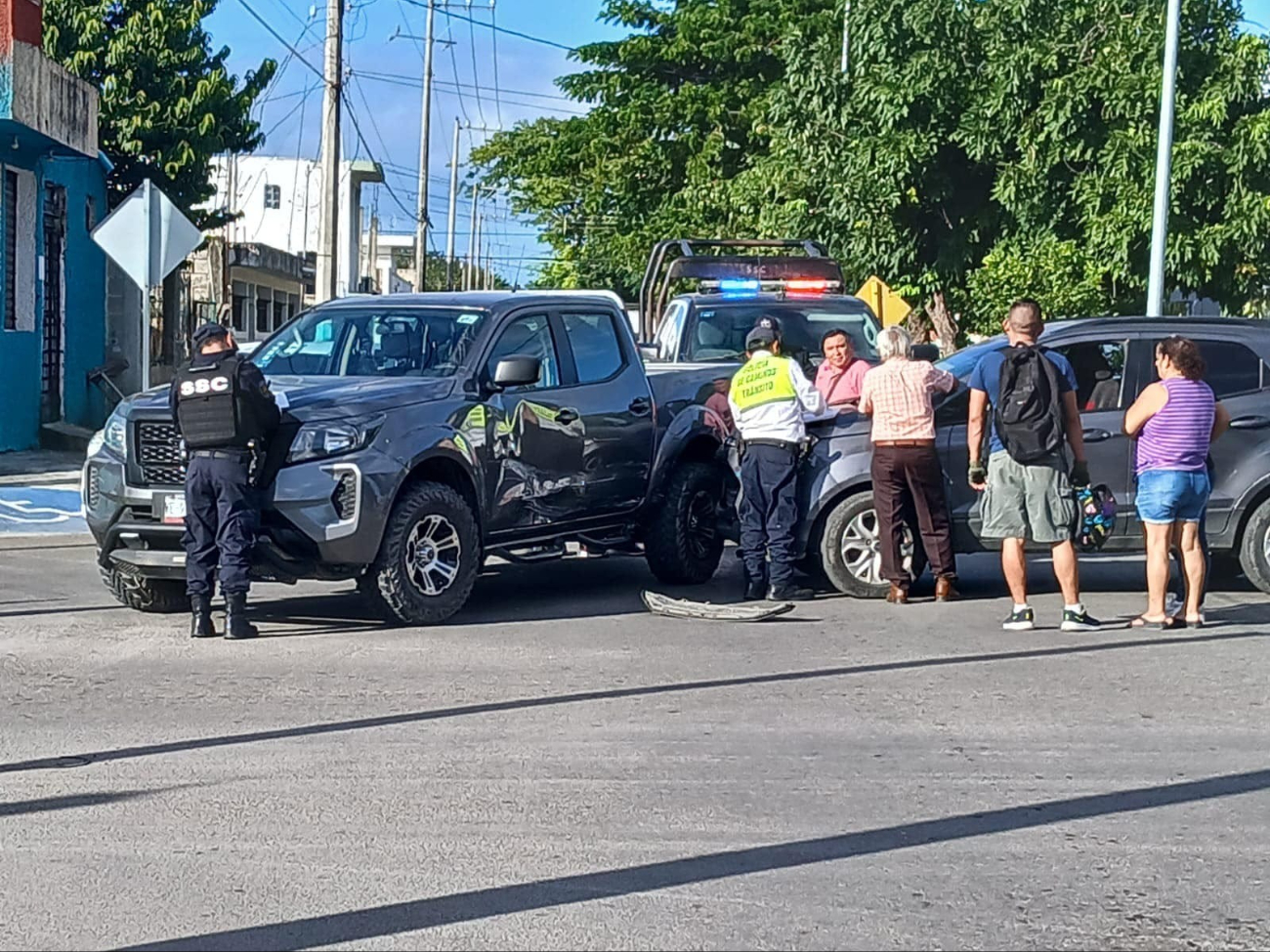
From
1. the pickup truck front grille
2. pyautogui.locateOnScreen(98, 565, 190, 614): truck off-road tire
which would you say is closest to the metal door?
pyautogui.locateOnScreen(98, 565, 190, 614): truck off-road tire

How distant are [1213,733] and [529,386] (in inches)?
198

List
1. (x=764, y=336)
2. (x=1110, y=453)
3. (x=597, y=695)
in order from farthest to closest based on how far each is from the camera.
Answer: (x=1110, y=453), (x=764, y=336), (x=597, y=695)

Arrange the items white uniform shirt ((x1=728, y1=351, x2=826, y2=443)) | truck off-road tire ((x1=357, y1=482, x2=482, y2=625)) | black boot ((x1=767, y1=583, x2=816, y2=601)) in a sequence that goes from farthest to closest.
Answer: black boot ((x1=767, y1=583, x2=816, y2=601)), white uniform shirt ((x1=728, y1=351, x2=826, y2=443)), truck off-road tire ((x1=357, y1=482, x2=482, y2=625))

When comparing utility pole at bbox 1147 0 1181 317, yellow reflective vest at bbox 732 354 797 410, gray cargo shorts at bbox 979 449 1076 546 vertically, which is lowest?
gray cargo shorts at bbox 979 449 1076 546

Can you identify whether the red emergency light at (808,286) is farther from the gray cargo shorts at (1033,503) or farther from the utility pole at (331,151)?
the utility pole at (331,151)

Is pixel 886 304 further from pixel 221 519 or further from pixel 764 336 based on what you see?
pixel 221 519

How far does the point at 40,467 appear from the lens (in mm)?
20422

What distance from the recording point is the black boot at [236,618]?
9.77 metres

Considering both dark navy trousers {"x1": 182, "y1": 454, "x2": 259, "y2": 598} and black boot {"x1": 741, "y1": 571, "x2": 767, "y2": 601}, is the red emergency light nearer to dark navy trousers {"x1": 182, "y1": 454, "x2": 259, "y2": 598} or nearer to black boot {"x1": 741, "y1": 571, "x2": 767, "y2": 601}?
black boot {"x1": 741, "y1": 571, "x2": 767, "y2": 601}

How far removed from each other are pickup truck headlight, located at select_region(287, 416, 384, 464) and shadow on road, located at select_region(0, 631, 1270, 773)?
7.32ft

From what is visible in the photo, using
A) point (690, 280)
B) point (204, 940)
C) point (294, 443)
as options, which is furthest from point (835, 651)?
point (690, 280)

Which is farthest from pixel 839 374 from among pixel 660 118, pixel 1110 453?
pixel 660 118

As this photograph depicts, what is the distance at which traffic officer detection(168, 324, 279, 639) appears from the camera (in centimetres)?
942

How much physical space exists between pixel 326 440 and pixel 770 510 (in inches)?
120
